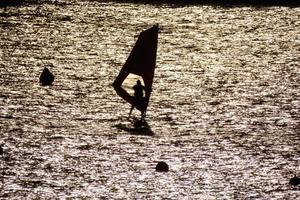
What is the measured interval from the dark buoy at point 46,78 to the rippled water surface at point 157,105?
13.5 inches

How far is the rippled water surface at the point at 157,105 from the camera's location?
1432cm

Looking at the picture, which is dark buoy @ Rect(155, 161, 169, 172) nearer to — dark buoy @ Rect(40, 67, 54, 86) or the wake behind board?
the wake behind board

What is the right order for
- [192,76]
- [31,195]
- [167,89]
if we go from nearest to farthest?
[31,195]
[167,89]
[192,76]

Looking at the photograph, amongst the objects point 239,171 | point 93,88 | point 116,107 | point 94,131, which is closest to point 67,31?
point 93,88

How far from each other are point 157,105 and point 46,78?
3.97 meters

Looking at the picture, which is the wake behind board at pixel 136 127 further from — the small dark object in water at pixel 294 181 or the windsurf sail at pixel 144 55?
the small dark object in water at pixel 294 181

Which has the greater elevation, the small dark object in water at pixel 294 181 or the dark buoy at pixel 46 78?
the dark buoy at pixel 46 78

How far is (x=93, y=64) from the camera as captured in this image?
23531 millimetres

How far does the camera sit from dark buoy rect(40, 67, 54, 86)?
69.5 ft

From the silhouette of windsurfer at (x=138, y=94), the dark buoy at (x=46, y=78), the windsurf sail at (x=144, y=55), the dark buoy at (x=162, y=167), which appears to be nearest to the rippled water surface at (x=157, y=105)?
the dark buoy at (x=162, y=167)

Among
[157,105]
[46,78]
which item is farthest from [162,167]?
[46,78]

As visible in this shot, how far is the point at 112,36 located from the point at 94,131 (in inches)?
399

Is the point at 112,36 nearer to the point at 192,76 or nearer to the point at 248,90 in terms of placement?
the point at 192,76

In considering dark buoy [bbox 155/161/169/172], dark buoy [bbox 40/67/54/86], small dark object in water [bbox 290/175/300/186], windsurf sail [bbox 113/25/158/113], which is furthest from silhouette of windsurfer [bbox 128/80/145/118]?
small dark object in water [bbox 290/175/300/186]
